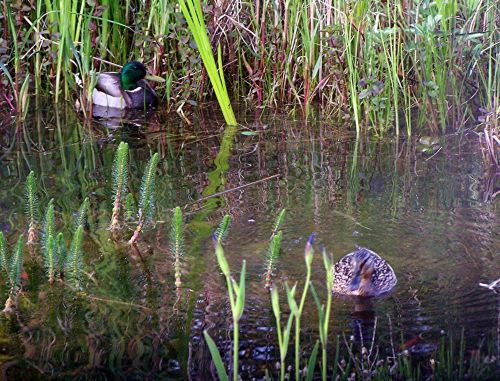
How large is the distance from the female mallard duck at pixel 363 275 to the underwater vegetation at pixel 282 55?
1915 mm

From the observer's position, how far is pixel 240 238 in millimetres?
4605

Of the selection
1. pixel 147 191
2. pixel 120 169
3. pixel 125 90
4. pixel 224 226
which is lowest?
pixel 224 226

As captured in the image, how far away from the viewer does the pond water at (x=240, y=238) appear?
3559 millimetres

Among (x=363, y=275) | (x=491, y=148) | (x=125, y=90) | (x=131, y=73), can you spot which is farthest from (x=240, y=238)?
(x=131, y=73)

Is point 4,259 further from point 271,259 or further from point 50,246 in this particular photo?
point 271,259

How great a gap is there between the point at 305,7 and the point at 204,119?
1209mm

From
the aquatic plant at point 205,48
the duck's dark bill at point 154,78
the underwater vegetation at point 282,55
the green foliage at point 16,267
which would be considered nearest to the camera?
the green foliage at point 16,267

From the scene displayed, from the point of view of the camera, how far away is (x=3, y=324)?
3732mm

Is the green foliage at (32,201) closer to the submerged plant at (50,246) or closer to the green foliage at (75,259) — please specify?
the submerged plant at (50,246)

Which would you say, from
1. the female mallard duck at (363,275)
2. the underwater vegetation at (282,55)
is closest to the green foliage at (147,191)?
the female mallard duck at (363,275)

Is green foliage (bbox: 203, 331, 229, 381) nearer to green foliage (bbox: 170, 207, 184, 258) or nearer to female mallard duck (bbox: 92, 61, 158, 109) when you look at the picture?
green foliage (bbox: 170, 207, 184, 258)

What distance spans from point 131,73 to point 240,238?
3.44 meters

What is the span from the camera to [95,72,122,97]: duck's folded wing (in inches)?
309

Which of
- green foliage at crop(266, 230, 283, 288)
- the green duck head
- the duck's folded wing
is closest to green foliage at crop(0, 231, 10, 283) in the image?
green foliage at crop(266, 230, 283, 288)
